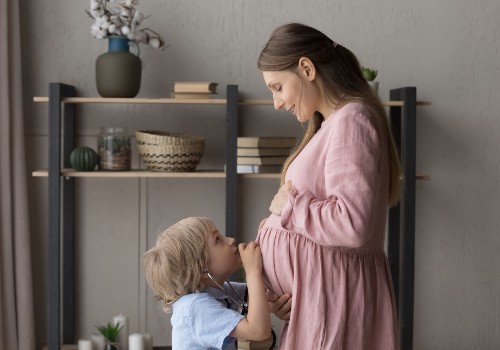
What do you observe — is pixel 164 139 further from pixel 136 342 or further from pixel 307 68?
pixel 307 68

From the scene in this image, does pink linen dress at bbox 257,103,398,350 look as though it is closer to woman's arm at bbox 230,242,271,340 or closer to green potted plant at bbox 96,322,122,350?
woman's arm at bbox 230,242,271,340

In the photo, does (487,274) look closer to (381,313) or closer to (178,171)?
(178,171)

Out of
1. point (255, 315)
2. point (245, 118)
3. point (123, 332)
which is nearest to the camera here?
point (255, 315)

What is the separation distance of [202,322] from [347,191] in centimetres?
45

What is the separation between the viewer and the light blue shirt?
1.88 meters

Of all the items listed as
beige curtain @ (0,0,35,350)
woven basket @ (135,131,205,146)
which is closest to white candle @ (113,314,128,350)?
beige curtain @ (0,0,35,350)

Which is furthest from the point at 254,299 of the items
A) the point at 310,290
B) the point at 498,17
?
the point at 498,17

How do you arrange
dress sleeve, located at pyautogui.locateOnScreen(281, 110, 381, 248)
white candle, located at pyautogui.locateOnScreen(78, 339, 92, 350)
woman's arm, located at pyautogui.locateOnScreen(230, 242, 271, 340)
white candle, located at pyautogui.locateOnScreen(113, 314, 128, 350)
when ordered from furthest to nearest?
white candle, located at pyautogui.locateOnScreen(113, 314, 128, 350), white candle, located at pyautogui.locateOnScreen(78, 339, 92, 350), woman's arm, located at pyautogui.locateOnScreen(230, 242, 271, 340), dress sleeve, located at pyautogui.locateOnScreen(281, 110, 381, 248)

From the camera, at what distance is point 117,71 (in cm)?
344

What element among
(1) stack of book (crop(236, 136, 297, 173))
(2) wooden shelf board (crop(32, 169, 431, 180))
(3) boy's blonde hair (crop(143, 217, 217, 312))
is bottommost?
(3) boy's blonde hair (crop(143, 217, 217, 312))

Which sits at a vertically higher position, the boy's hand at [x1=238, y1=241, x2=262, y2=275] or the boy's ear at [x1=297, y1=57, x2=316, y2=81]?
the boy's ear at [x1=297, y1=57, x2=316, y2=81]

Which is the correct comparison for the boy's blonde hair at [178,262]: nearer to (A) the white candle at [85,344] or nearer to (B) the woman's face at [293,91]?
(B) the woman's face at [293,91]

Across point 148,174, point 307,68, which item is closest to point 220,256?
point 307,68

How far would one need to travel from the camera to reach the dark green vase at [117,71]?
344 centimetres
